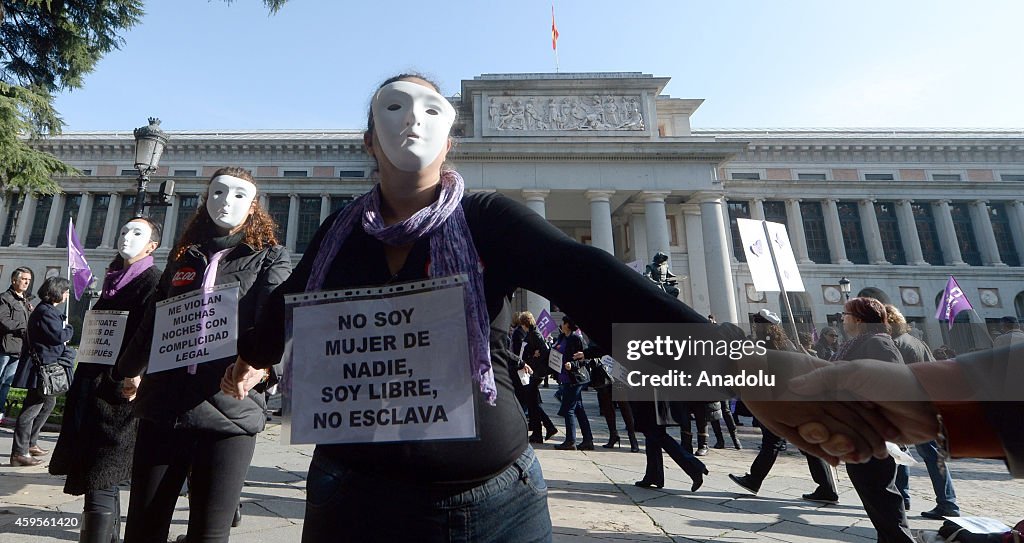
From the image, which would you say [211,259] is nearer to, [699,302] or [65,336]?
[65,336]

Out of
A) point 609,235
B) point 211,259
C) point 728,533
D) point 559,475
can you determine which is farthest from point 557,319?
point 211,259

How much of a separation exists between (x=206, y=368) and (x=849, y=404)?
205cm

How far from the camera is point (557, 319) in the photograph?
24969 mm

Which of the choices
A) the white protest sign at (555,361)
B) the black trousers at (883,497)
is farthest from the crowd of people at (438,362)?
the white protest sign at (555,361)

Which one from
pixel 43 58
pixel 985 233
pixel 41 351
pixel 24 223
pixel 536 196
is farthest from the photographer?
pixel 24 223

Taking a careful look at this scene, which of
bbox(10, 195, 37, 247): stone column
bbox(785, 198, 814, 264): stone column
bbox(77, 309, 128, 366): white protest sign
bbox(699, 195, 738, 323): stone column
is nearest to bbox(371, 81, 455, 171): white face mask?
bbox(77, 309, 128, 366): white protest sign

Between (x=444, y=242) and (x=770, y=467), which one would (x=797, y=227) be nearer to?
(x=770, y=467)

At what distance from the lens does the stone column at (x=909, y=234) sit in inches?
1242

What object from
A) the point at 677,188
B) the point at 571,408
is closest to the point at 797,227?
the point at 677,188

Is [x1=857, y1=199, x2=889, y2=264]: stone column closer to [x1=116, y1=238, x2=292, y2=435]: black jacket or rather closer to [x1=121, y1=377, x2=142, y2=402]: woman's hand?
[x1=116, y1=238, x2=292, y2=435]: black jacket

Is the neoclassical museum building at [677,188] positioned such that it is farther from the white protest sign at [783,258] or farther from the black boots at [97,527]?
the black boots at [97,527]

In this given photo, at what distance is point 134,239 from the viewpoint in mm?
2947

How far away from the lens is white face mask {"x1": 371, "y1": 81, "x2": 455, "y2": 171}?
1220mm

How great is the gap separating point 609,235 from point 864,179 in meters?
20.9
